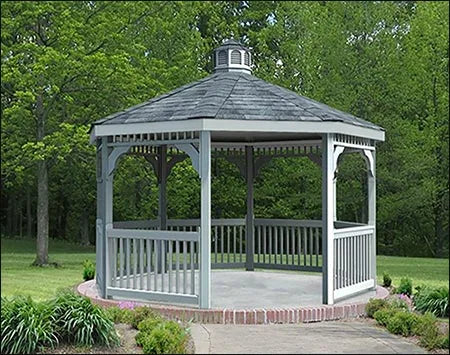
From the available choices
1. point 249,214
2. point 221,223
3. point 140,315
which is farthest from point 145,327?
point 221,223

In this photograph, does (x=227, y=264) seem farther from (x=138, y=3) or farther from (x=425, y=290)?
(x=138, y=3)

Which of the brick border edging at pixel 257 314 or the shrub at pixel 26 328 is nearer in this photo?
the shrub at pixel 26 328

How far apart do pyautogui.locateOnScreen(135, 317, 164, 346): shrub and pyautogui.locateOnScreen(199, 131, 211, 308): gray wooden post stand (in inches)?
51.0

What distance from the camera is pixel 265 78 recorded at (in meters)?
22.5

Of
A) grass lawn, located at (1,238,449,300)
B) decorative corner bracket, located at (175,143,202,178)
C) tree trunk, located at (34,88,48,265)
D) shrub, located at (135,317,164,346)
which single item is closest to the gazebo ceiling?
decorative corner bracket, located at (175,143,202,178)

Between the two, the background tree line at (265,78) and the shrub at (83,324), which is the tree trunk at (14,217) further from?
the shrub at (83,324)

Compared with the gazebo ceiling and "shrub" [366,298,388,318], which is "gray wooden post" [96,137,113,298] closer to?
the gazebo ceiling

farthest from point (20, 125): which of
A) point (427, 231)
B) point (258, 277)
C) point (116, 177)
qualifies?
point (427, 231)

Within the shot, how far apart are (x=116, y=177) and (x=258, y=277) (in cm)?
1134

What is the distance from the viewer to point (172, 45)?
22422 millimetres

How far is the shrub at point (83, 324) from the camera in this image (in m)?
6.81

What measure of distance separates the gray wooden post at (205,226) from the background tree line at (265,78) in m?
8.36

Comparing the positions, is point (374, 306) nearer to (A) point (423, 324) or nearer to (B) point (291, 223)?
(A) point (423, 324)

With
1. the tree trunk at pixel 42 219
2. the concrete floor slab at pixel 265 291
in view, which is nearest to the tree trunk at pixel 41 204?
the tree trunk at pixel 42 219
